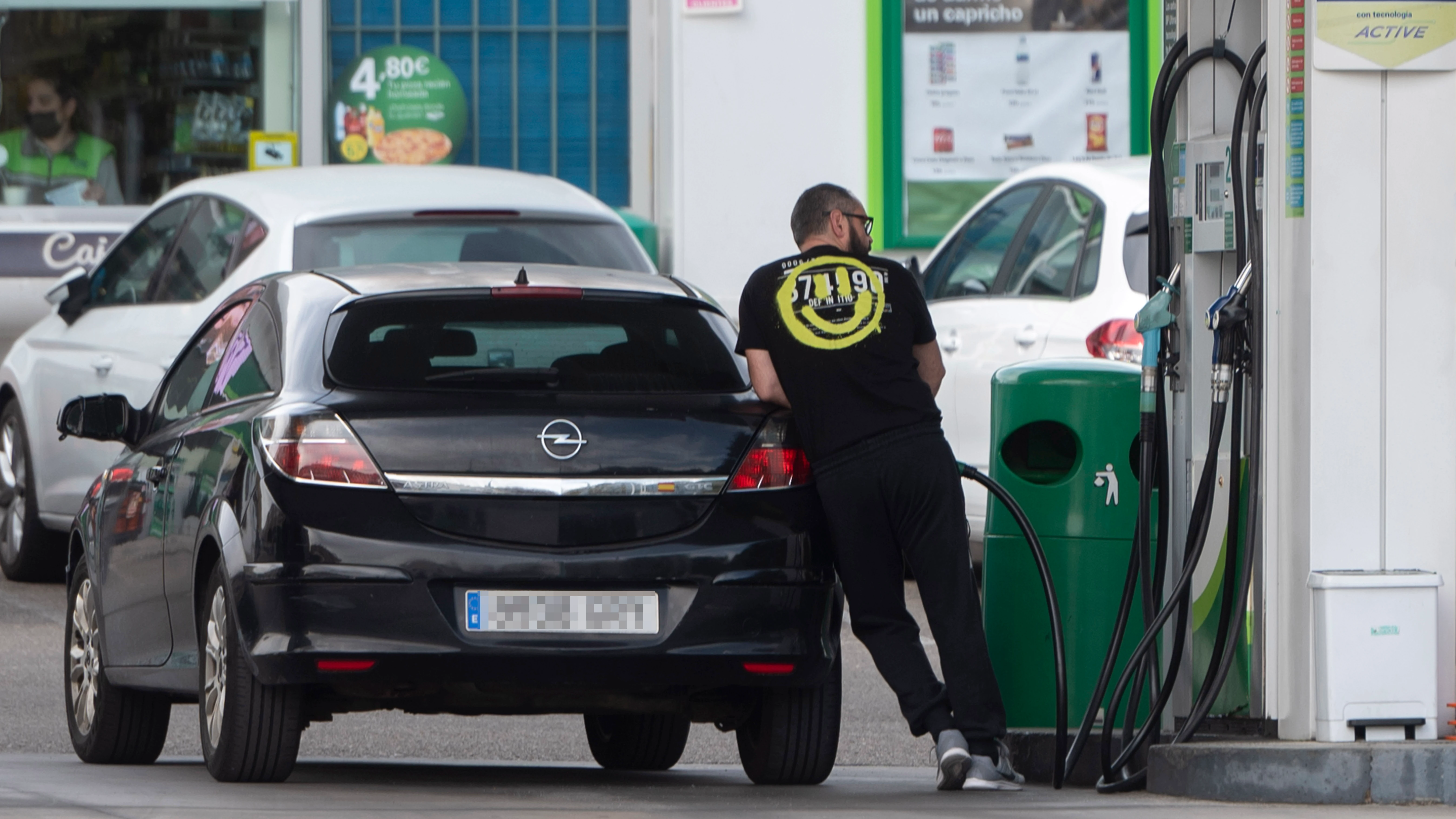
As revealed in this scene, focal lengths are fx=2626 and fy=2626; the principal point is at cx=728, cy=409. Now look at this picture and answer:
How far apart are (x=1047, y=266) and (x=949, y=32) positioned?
5.87 metres

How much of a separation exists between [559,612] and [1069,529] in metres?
1.56

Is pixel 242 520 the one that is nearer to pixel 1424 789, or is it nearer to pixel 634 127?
pixel 1424 789

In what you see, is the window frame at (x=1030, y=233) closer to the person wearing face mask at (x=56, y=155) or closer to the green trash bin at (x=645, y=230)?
the green trash bin at (x=645, y=230)

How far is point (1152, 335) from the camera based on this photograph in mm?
6676

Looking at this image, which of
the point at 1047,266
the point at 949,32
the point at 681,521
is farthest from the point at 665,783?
the point at 949,32

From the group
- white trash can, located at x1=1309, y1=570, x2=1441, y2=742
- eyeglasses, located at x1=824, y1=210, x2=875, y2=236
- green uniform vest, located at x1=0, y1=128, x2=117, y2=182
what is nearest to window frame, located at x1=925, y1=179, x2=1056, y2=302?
eyeglasses, located at x1=824, y1=210, x2=875, y2=236

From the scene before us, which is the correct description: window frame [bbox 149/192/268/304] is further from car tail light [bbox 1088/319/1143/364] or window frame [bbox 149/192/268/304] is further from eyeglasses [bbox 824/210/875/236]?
eyeglasses [bbox 824/210/875/236]

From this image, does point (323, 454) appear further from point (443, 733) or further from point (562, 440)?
point (443, 733)

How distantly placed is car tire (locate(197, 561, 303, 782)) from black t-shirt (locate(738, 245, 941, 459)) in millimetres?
1424

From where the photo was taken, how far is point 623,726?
7.66m

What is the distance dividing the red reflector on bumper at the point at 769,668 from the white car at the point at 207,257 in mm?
3135

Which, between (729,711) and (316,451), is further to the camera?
(729,711)

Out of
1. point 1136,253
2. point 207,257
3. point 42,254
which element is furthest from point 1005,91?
point 207,257

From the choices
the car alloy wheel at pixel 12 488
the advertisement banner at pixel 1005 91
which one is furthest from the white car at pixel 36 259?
the advertisement banner at pixel 1005 91
